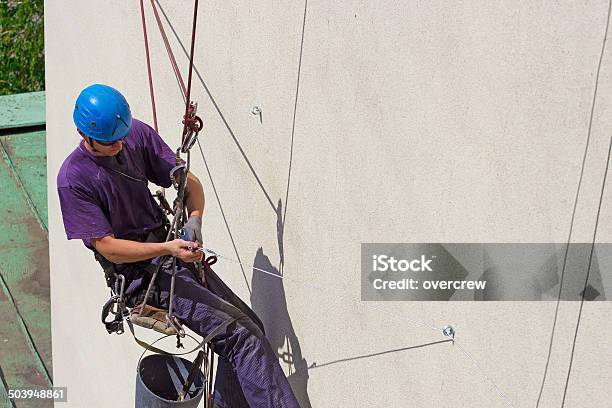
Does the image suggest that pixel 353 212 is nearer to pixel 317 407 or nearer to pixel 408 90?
pixel 408 90

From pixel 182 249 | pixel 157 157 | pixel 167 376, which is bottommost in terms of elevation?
pixel 167 376

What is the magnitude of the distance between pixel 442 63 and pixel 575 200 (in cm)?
59

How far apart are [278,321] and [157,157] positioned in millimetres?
793

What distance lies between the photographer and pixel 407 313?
3512mm

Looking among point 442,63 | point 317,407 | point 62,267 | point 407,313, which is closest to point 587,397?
point 407,313

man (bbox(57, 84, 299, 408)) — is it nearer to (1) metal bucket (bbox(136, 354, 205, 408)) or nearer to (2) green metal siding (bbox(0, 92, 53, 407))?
(1) metal bucket (bbox(136, 354, 205, 408))

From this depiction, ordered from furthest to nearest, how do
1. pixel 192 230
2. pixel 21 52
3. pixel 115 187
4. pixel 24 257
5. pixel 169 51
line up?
pixel 21 52, pixel 24 257, pixel 169 51, pixel 115 187, pixel 192 230

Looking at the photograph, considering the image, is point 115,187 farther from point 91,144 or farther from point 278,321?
point 278,321

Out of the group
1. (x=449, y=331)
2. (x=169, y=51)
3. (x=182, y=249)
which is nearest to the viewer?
(x=449, y=331)

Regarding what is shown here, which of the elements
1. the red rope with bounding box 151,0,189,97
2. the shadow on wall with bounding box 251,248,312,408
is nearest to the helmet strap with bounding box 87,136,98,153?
the shadow on wall with bounding box 251,248,312,408

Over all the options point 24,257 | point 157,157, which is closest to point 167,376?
point 157,157

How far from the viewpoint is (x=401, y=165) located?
344 centimetres

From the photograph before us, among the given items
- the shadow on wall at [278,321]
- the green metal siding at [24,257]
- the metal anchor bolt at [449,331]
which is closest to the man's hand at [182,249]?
the shadow on wall at [278,321]

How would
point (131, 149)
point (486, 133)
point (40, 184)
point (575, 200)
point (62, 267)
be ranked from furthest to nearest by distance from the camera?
point (40, 184), point (62, 267), point (131, 149), point (486, 133), point (575, 200)
